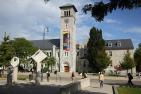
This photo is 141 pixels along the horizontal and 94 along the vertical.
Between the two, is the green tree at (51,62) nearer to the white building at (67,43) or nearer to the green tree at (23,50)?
the white building at (67,43)

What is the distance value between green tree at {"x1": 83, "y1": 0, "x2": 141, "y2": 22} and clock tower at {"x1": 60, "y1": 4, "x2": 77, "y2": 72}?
7695 cm

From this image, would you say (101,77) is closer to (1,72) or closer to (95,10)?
(95,10)

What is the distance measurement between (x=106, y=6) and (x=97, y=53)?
7028cm

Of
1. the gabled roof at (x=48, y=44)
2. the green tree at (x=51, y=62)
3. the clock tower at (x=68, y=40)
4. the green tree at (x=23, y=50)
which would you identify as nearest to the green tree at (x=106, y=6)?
the green tree at (x=23, y=50)

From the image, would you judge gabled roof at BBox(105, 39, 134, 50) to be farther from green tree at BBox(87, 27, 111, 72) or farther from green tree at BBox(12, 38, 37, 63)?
green tree at BBox(12, 38, 37, 63)

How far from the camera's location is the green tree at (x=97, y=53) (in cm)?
8069

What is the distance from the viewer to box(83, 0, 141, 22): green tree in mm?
11453

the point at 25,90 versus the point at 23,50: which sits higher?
the point at 23,50

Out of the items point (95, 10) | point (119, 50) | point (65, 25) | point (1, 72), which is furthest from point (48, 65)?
point (95, 10)

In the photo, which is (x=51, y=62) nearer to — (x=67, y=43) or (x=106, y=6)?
(x=67, y=43)

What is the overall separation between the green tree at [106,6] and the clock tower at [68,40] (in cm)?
7695

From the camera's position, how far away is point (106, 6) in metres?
11.9

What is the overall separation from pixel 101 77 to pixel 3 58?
23747 mm

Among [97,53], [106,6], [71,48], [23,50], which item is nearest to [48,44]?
[71,48]
